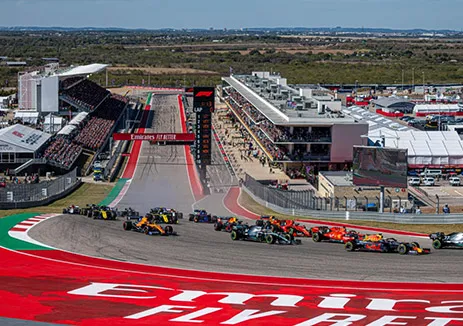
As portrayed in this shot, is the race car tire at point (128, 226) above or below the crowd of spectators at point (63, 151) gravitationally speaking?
below

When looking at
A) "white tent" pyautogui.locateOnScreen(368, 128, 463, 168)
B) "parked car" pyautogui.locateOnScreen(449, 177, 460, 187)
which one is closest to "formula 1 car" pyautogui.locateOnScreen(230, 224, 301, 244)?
"parked car" pyautogui.locateOnScreen(449, 177, 460, 187)

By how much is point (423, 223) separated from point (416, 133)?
33.9m

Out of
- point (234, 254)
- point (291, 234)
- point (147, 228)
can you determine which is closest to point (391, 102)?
point (291, 234)

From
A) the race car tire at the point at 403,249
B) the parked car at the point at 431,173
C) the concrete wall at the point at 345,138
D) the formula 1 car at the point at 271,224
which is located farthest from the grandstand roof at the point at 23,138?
the race car tire at the point at 403,249

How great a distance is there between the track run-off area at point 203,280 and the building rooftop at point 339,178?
13.7m

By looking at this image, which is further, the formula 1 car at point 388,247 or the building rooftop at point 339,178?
the building rooftop at point 339,178

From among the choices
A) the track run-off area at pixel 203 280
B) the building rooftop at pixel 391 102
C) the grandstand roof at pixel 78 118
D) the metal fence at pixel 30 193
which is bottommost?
the track run-off area at pixel 203 280

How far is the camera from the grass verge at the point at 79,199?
167 feet

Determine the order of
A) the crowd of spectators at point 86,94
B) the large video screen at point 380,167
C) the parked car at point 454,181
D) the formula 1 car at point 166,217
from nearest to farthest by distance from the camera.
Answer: the formula 1 car at point 166,217 < the large video screen at point 380,167 < the parked car at point 454,181 < the crowd of spectators at point 86,94

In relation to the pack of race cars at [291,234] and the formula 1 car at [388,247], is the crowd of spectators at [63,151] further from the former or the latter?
the formula 1 car at [388,247]

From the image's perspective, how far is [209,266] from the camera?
114 feet

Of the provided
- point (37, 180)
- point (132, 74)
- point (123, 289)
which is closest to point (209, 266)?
point (123, 289)

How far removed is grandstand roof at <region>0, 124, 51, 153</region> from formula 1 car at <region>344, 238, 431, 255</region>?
39.4 metres

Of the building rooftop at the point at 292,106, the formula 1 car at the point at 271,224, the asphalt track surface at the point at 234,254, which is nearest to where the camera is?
the asphalt track surface at the point at 234,254
